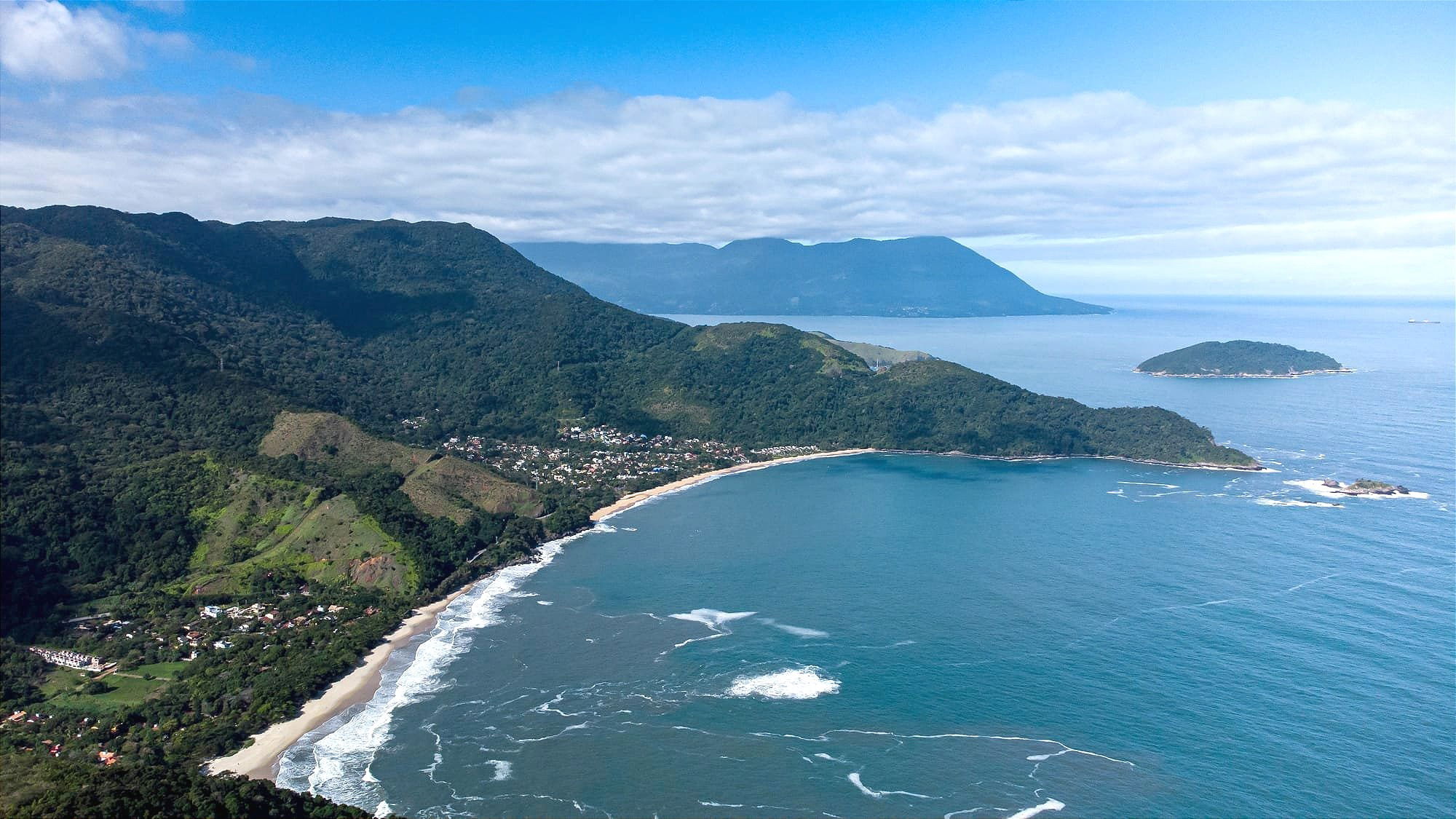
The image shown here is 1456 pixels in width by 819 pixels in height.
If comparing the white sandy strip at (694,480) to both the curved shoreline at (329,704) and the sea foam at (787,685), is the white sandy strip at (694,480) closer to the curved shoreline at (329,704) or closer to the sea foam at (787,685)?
the curved shoreline at (329,704)

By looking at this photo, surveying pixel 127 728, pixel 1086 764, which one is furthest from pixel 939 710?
pixel 127 728

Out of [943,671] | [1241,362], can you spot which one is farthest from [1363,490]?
[1241,362]

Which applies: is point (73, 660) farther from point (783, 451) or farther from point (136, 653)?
point (783, 451)

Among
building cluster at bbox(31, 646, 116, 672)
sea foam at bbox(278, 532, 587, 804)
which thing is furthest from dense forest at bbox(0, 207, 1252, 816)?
sea foam at bbox(278, 532, 587, 804)

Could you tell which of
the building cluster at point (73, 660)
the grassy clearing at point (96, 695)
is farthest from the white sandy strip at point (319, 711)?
the building cluster at point (73, 660)

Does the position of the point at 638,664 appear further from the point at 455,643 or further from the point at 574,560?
the point at 574,560

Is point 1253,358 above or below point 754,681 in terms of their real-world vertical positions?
above

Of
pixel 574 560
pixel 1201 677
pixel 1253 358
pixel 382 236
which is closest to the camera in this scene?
pixel 1201 677
